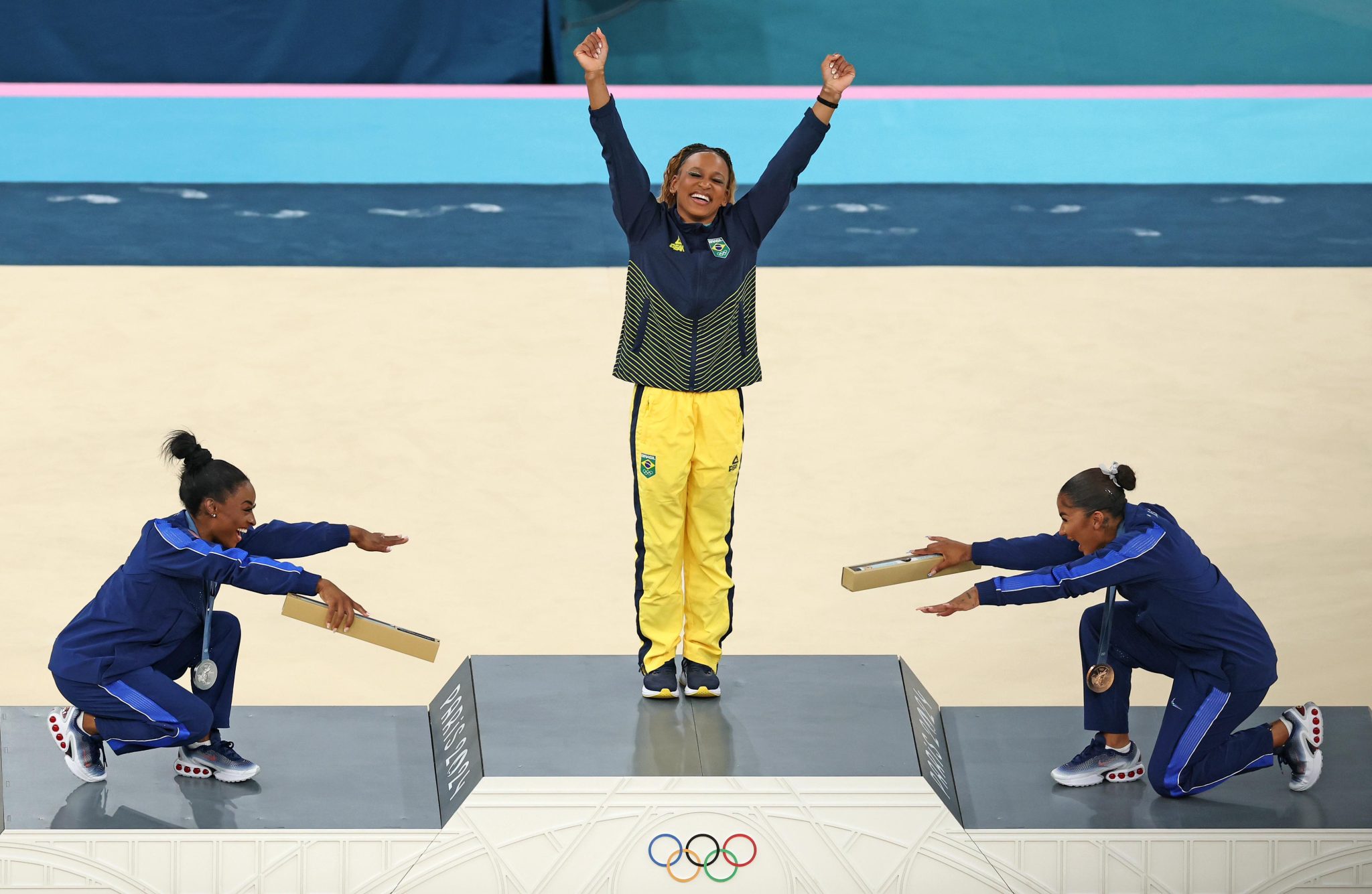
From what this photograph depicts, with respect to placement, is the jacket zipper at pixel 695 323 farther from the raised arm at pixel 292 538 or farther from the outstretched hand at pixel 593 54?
the raised arm at pixel 292 538

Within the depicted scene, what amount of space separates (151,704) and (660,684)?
1249 millimetres

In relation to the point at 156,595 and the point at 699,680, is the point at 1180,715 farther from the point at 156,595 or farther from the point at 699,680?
the point at 156,595

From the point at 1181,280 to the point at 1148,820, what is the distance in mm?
5222

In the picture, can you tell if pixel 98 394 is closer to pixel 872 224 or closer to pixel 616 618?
pixel 616 618

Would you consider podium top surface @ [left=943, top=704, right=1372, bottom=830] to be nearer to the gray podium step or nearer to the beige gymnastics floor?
the gray podium step

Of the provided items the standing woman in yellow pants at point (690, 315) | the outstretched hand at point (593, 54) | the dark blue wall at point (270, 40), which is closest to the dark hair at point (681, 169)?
the standing woman in yellow pants at point (690, 315)

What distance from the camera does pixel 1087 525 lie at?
13.0 ft

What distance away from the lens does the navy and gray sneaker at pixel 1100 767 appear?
13.7ft

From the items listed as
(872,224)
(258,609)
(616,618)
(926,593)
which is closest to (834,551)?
(926,593)

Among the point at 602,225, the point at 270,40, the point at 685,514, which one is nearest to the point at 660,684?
the point at 685,514

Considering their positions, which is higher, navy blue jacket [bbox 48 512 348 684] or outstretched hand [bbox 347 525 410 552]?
outstretched hand [bbox 347 525 410 552]

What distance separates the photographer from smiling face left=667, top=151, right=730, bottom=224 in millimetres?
4137

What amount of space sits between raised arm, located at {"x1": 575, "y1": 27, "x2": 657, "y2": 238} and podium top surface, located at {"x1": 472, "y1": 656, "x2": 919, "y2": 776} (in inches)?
47.3

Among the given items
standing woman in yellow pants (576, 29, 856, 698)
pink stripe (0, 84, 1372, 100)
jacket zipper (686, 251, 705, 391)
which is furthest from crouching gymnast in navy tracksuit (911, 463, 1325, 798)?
pink stripe (0, 84, 1372, 100)
